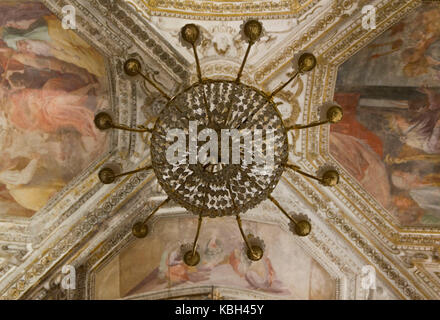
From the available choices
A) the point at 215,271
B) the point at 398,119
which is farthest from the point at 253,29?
the point at 215,271

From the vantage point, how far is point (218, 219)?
7125mm

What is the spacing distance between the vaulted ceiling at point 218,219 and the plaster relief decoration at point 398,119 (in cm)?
2

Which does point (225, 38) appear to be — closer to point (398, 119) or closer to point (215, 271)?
→ point (398, 119)

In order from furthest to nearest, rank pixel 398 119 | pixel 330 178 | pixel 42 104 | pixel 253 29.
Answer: pixel 398 119, pixel 42 104, pixel 330 178, pixel 253 29

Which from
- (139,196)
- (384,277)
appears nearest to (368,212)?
(384,277)

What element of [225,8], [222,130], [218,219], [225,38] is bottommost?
[222,130]

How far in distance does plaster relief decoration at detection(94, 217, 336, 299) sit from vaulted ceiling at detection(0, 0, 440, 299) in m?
0.02

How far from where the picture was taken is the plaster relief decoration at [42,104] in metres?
5.53

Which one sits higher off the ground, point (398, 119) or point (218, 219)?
point (398, 119)

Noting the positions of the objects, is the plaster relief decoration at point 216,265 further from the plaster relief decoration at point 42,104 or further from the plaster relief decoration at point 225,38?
the plaster relief decoration at point 225,38

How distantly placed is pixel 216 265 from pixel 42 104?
3.59 metres

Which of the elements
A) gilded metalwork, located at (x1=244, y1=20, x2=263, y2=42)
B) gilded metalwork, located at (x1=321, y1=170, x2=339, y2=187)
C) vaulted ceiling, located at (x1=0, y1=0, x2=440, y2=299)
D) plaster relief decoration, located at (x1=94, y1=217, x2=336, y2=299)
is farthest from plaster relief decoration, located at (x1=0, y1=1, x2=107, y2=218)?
gilded metalwork, located at (x1=321, y1=170, x2=339, y2=187)

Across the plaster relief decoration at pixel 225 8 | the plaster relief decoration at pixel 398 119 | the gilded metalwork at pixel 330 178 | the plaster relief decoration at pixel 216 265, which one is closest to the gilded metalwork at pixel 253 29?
the gilded metalwork at pixel 330 178
